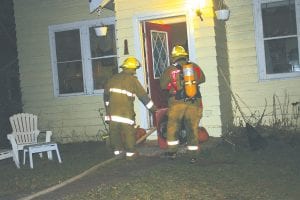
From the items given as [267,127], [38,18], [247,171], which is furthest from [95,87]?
[247,171]

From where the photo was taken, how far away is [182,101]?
8367 mm

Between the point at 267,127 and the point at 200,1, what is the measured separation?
3.13 metres

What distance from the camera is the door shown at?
10.5m

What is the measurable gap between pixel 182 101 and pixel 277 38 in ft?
11.4

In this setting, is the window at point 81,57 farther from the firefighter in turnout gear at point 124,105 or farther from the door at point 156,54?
the firefighter in turnout gear at point 124,105

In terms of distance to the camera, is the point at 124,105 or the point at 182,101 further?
the point at 124,105

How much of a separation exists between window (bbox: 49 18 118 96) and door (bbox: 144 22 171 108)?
1449mm

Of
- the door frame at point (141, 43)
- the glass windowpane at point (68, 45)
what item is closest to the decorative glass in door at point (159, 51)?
the door frame at point (141, 43)

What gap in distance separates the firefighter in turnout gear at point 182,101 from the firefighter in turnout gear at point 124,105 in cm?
57

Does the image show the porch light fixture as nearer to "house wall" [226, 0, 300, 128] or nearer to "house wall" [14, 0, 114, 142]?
"house wall" [14, 0, 114, 142]

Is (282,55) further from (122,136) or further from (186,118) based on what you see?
(122,136)

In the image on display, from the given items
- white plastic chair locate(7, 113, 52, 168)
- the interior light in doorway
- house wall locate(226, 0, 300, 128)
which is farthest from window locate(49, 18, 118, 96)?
house wall locate(226, 0, 300, 128)

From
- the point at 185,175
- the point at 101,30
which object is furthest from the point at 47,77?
the point at 185,175

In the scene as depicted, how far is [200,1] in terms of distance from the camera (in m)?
9.73
